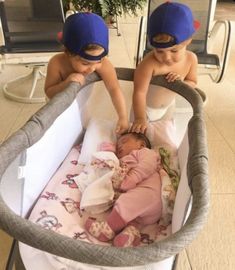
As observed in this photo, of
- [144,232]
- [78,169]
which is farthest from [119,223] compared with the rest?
[78,169]

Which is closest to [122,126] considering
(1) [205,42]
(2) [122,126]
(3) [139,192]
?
(2) [122,126]

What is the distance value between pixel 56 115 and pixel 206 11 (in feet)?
5.85

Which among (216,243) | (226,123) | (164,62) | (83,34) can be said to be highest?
(83,34)

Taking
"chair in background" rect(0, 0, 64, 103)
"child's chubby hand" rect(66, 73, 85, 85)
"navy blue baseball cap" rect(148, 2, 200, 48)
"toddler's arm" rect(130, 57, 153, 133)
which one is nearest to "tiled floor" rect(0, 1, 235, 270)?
"chair in background" rect(0, 0, 64, 103)

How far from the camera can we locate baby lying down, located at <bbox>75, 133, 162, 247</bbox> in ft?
3.45

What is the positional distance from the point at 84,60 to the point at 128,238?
0.69 metres

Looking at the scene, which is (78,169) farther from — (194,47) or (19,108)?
(194,47)

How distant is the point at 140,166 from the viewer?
1.29m

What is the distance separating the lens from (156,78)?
151 cm

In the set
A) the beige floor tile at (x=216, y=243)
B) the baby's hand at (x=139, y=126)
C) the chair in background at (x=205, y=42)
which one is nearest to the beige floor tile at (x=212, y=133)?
the chair in background at (x=205, y=42)

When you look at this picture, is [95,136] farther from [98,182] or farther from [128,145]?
[98,182]

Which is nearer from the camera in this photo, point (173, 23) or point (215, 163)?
point (173, 23)

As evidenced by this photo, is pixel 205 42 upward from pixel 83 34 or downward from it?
downward

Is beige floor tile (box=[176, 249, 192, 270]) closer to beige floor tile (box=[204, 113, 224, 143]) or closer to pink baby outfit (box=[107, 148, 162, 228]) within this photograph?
pink baby outfit (box=[107, 148, 162, 228])
